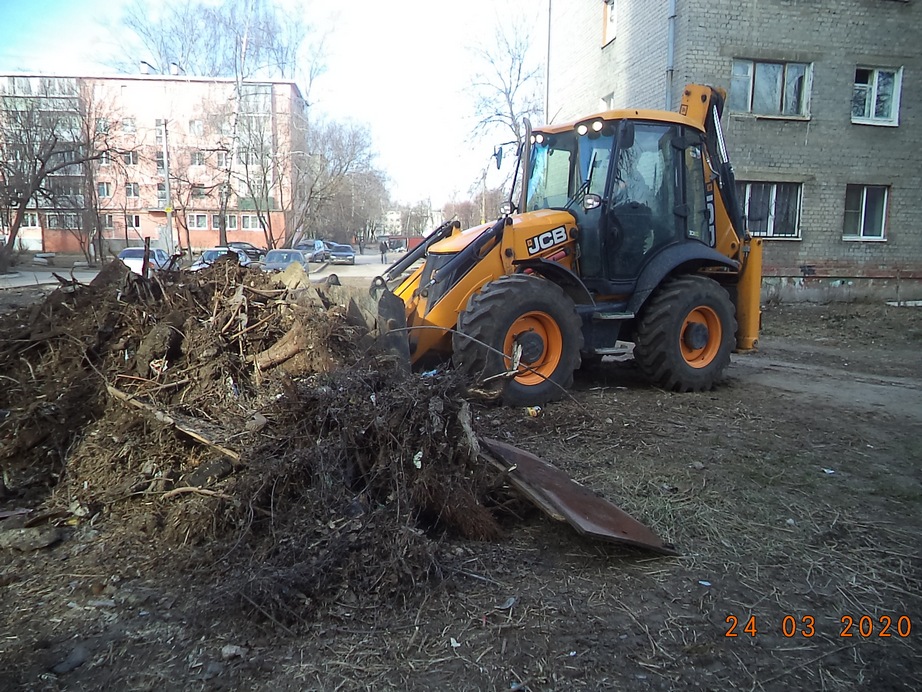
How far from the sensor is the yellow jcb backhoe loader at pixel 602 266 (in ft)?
18.6

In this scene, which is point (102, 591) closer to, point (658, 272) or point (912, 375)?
point (658, 272)

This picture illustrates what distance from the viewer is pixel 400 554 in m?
2.93

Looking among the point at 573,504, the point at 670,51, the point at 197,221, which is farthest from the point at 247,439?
the point at 197,221

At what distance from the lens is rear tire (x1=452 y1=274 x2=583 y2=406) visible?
5438 millimetres

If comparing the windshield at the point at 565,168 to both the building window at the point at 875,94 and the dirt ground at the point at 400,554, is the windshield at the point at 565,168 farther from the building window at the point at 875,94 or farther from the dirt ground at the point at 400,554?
the building window at the point at 875,94

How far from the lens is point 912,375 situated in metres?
8.04

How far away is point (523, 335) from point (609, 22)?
1562cm

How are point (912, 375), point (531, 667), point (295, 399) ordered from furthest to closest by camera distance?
point (912, 375) < point (295, 399) < point (531, 667)

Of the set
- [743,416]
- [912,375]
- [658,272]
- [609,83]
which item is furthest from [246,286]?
[609,83]

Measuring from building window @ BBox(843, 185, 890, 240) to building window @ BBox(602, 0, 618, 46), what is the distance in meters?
7.17

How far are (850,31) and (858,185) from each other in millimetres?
3492

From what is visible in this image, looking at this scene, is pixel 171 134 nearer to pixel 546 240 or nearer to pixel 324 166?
pixel 324 166

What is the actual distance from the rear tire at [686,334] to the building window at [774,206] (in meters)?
10.1
